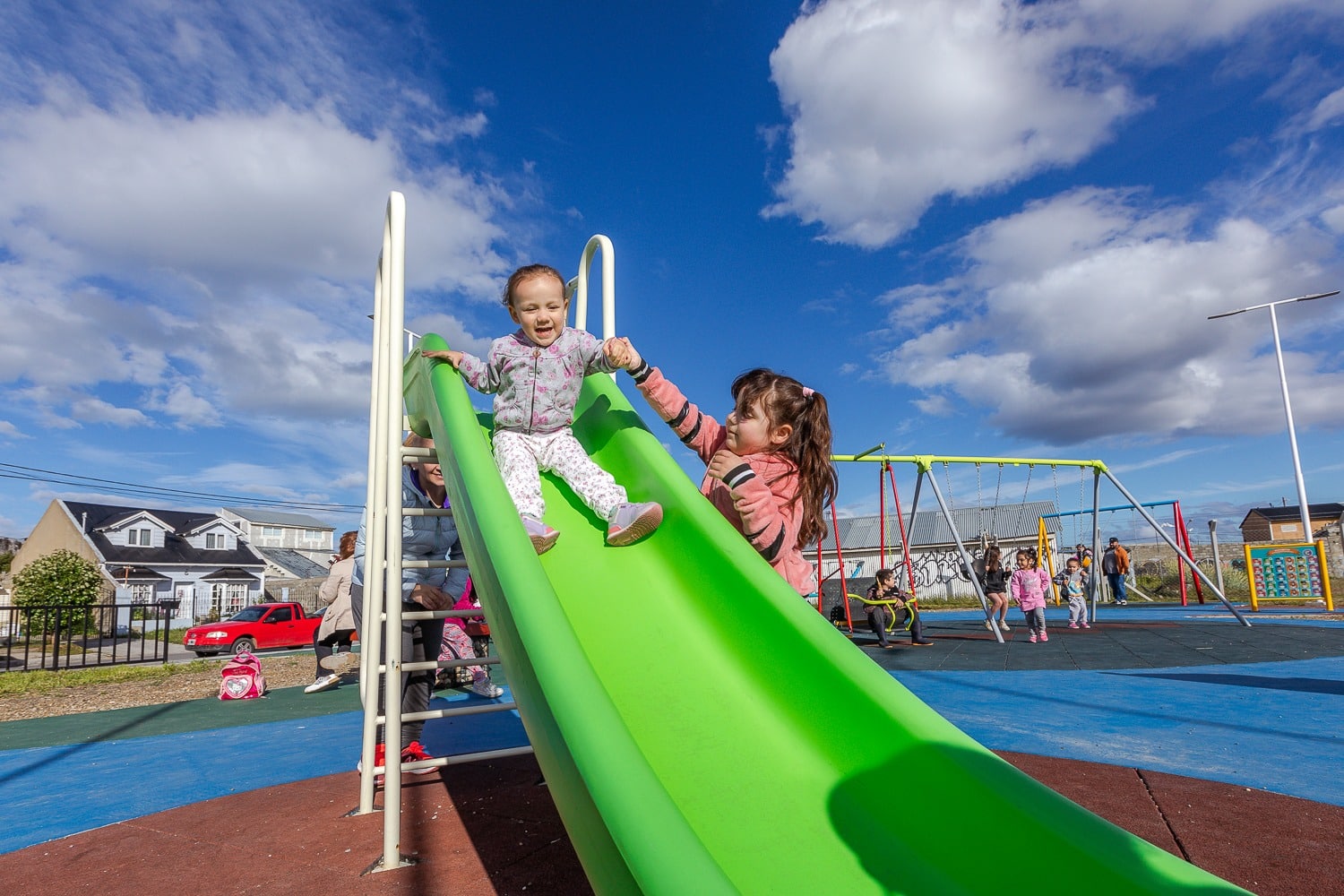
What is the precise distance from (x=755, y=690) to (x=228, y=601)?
136 ft

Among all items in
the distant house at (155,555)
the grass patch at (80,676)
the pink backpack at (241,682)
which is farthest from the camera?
the distant house at (155,555)

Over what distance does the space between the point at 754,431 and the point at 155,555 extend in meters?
42.2

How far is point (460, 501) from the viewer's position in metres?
2.45

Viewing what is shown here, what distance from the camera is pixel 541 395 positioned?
333 cm

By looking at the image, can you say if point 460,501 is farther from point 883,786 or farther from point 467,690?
point 467,690

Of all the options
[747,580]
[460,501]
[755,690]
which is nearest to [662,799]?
[755,690]

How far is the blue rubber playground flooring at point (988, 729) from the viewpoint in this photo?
381cm

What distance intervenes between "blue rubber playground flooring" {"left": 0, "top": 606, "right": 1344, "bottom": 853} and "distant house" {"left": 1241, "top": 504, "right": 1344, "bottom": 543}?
54.5m

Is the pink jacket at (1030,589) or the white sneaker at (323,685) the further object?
the pink jacket at (1030,589)

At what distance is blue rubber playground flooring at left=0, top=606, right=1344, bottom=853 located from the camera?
3.81 m

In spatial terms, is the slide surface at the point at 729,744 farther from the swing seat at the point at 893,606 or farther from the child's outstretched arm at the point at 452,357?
the swing seat at the point at 893,606

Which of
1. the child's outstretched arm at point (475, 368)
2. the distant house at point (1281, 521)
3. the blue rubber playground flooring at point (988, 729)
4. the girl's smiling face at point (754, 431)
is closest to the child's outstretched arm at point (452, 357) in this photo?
the child's outstretched arm at point (475, 368)

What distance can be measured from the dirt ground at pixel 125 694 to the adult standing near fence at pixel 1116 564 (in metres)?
18.3

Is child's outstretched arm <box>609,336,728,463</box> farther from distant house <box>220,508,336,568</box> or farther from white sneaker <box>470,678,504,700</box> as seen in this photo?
distant house <box>220,508,336,568</box>
